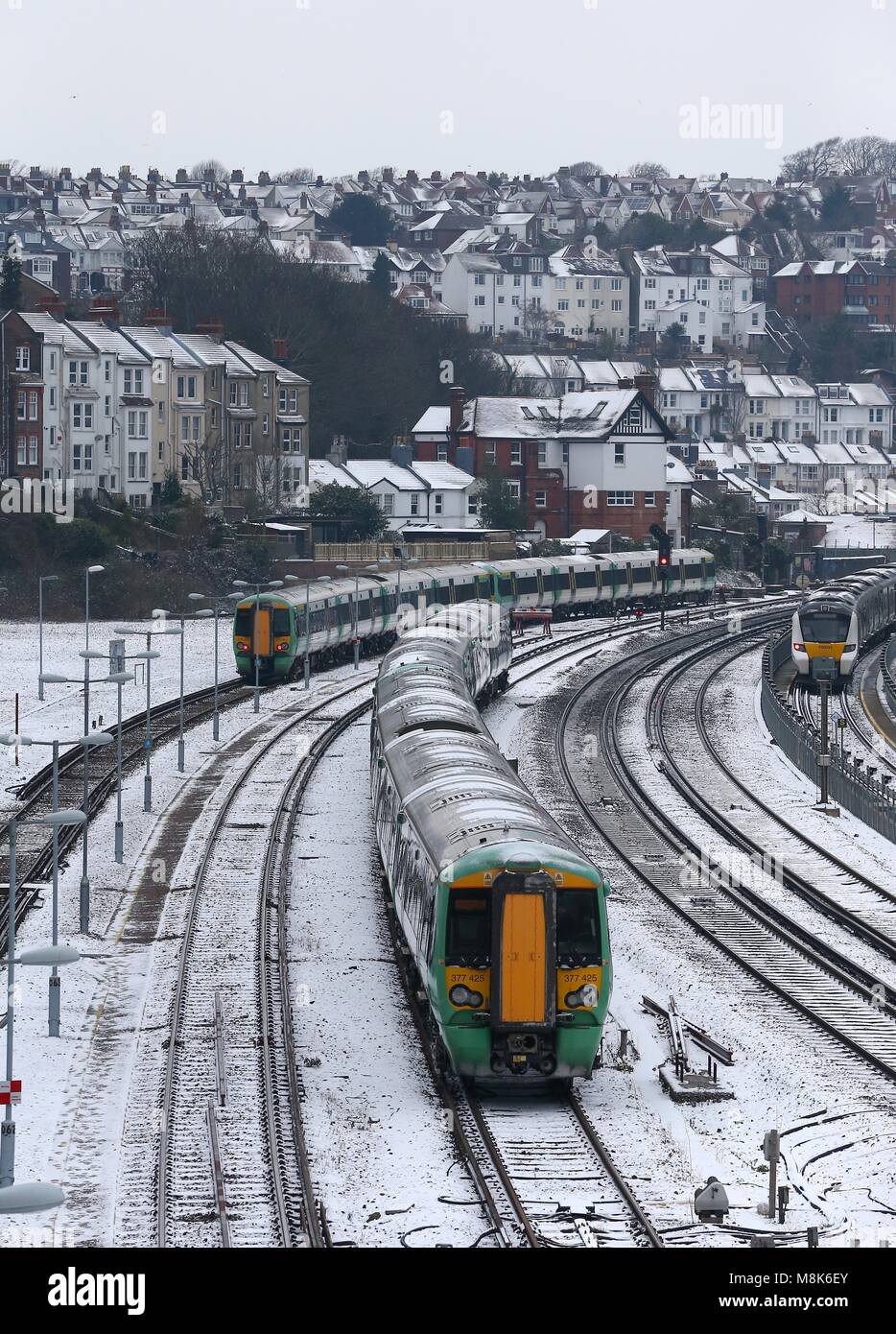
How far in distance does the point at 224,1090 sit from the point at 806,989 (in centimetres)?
974

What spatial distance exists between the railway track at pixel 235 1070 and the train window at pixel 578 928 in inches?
145

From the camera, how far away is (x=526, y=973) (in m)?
23.9

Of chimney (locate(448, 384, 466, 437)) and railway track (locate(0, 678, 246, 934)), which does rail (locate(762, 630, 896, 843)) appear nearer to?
railway track (locate(0, 678, 246, 934))

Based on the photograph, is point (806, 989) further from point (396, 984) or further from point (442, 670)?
point (442, 670)

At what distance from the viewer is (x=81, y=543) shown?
89.6 meters

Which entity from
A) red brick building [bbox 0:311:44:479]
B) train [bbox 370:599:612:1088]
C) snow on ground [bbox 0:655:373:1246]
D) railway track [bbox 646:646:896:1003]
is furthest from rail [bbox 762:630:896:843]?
red brick building [bbox 0:311:44:479]

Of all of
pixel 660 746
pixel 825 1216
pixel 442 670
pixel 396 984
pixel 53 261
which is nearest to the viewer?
pixel 825 1216

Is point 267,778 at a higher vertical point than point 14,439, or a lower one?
lower

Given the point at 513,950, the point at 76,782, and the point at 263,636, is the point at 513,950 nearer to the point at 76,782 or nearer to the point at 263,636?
the point at 76,782

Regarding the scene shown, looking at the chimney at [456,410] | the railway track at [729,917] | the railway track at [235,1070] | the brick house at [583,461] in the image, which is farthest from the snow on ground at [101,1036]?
the chimney at [456,410]

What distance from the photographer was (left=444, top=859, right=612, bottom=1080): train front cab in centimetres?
2394

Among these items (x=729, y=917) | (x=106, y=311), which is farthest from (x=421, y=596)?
(x=729, y=917)

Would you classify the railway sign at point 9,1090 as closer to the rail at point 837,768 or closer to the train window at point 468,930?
the train window at point 468,930

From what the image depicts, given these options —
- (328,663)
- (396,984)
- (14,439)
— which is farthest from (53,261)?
(396,984)
